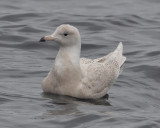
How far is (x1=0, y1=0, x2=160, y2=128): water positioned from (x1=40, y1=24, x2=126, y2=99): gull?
0.17 m

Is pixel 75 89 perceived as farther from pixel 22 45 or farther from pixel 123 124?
pixel 22 45

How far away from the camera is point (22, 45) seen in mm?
17922

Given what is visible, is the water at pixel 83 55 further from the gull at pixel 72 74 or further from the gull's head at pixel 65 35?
the gull's head at pixel 65 35

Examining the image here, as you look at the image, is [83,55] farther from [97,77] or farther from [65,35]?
[65,35]

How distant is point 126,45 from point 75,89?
571 centimetres

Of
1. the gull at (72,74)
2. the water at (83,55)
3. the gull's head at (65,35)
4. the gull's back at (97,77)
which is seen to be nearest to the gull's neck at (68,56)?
the gull at (72,74)

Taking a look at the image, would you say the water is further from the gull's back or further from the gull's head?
the gull's head

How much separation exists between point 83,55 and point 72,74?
422 centimetres

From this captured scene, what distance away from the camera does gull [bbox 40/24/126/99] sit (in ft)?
43.5

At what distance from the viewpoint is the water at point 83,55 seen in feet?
39.5

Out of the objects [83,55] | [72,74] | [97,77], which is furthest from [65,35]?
[83,55]

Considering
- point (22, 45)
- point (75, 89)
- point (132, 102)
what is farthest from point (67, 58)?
point (22, 45)

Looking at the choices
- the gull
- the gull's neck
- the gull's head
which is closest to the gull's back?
the gull

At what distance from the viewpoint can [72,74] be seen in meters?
13.4
